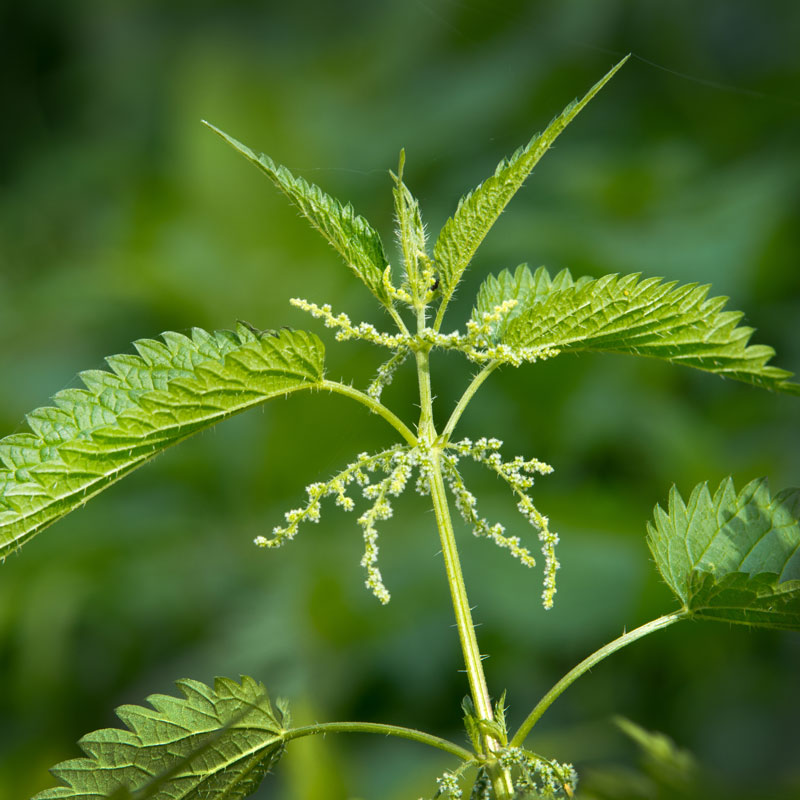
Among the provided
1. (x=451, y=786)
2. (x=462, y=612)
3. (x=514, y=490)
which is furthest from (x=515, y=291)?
(x=451, y=786)

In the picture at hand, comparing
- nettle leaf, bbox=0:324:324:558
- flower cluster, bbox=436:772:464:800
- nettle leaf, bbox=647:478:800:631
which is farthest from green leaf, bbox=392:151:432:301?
flower cluster, bbox=436:772:464:800

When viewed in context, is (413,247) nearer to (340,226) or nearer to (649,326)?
(340,226)

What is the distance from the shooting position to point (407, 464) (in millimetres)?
643

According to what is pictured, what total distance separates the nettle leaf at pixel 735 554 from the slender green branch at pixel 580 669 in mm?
A: 34

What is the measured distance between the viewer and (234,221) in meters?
2.90

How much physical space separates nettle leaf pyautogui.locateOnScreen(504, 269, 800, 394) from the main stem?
4.8 inches

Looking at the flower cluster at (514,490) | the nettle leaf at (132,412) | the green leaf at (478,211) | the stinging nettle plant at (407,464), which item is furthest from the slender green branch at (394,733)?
the green leaf at (478,211)

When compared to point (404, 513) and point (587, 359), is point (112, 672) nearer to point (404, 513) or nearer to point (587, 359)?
point (404, 513)

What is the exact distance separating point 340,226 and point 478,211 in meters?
0.12

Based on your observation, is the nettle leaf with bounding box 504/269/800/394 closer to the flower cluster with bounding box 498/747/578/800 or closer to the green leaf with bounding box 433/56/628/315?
the green leaf with bounding box 433/56/628/315

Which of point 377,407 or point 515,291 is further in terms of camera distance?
point 515,291

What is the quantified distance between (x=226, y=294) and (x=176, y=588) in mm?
958

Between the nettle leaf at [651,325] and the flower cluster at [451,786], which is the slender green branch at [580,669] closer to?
the flower cluster at [451,786]

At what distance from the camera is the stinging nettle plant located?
1.95 feet
